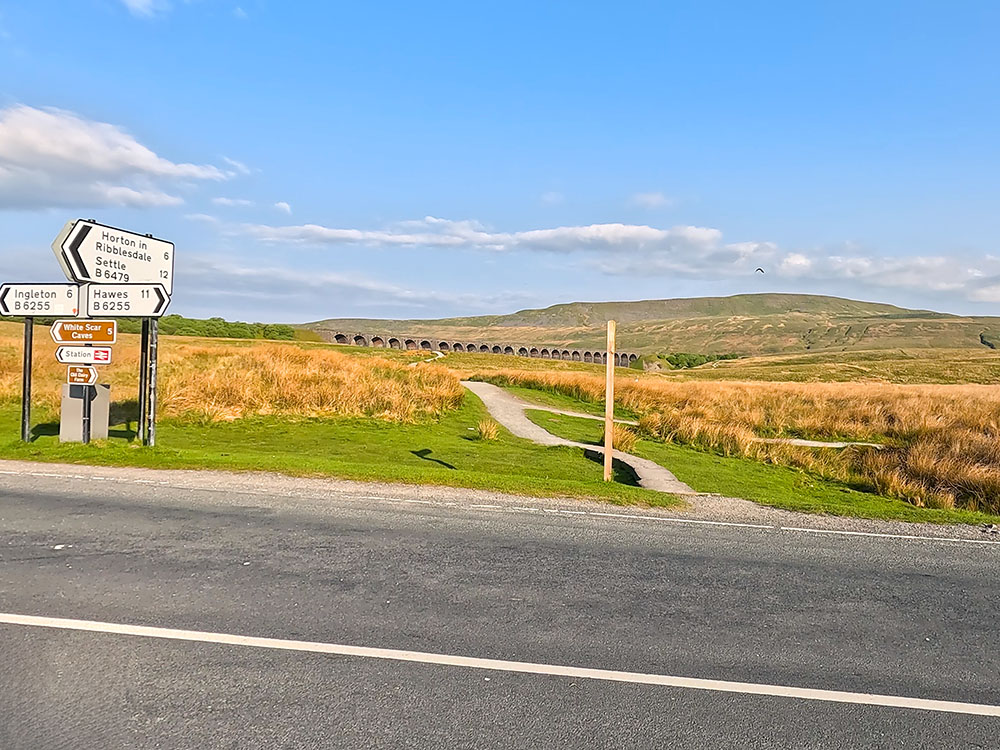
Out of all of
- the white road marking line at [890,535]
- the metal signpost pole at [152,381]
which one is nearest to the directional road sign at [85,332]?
the metal signpost pole at [152,381]

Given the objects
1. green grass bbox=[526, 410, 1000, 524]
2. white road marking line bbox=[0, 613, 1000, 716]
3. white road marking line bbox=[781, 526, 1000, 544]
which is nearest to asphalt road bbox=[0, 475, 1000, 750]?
white road marking line bbox=[0, 613, 1000, 716]

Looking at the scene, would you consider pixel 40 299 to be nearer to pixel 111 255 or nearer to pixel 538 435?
pixel 111 255

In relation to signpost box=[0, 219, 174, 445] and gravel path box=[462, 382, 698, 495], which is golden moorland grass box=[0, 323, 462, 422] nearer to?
gravel path box=[462, 382, 698, 495]

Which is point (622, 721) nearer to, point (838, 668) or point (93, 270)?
point (838, 668)

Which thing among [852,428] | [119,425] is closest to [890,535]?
[119,425]

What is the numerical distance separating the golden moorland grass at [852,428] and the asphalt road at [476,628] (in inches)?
244

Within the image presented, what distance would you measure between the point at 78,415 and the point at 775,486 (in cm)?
1378

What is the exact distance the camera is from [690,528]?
865 centimetres

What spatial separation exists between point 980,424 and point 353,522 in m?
21.8

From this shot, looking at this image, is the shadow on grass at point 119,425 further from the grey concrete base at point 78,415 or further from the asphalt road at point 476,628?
the asphalt road at point 476,628

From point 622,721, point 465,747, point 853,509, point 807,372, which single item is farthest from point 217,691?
point 807,372

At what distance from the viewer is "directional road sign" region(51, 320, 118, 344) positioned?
47.0 ft

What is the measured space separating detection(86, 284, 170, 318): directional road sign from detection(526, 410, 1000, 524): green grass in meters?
10.5

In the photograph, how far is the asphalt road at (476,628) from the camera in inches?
149
